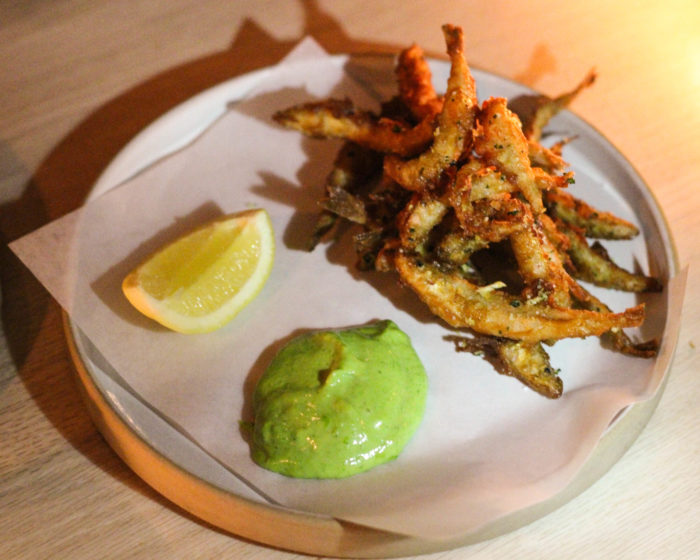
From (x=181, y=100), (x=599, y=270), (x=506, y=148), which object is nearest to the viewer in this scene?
(x=506, y=148)

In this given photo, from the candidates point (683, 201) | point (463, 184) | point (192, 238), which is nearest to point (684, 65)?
point (683, 201)

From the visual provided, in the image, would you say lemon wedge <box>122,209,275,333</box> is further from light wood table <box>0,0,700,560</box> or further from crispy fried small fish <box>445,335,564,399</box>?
crispy fried small fish <box>445,335,564,399</box>

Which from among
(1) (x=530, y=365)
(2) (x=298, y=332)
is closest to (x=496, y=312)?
(1) (x=530, y=365)

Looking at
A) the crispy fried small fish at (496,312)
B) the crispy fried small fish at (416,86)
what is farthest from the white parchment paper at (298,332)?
the crispy fried small fish at (416,86)

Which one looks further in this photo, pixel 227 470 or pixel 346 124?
pixel 346 124

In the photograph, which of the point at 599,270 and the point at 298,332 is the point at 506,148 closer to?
the point at 599,270

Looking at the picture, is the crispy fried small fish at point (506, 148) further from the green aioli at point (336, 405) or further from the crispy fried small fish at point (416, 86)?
the green aioli at point (336, 405)
